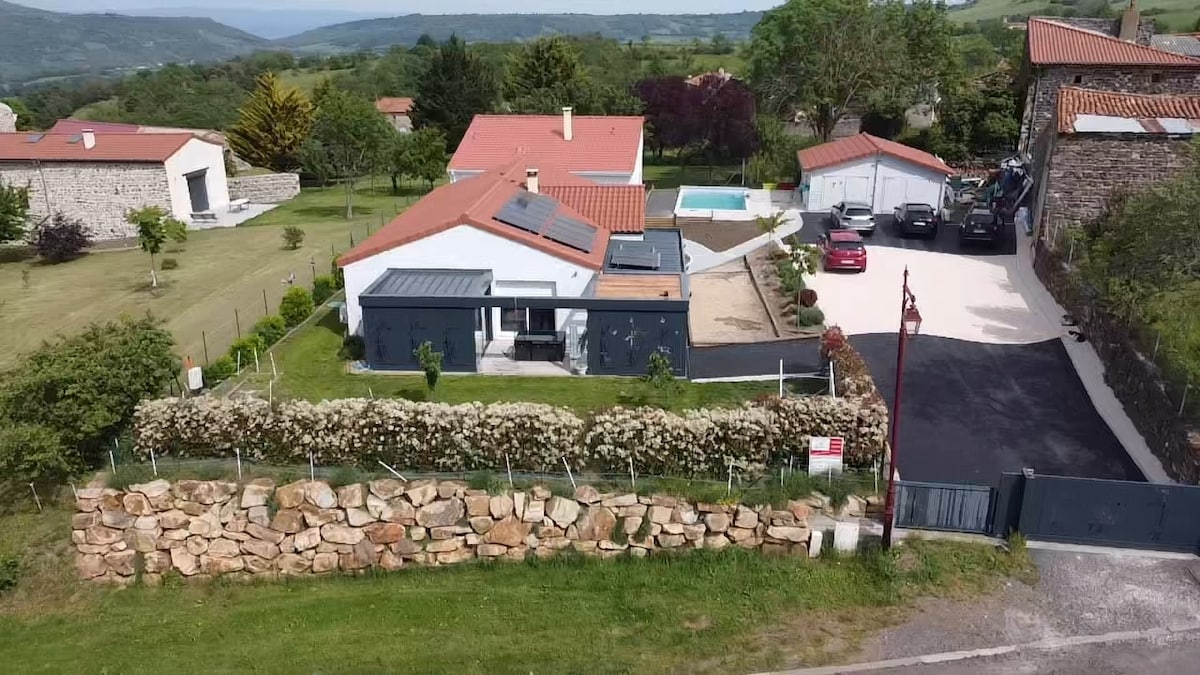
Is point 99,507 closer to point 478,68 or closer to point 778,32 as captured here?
point 778,32

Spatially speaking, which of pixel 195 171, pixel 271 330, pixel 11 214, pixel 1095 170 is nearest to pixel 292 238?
pixel 195 171

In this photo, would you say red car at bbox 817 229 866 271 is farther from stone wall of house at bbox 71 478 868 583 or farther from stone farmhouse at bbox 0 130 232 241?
stone farmhouse at bbox 0 130 232 241

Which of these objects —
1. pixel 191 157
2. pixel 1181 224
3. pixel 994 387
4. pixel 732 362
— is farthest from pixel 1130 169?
pixel 191 157

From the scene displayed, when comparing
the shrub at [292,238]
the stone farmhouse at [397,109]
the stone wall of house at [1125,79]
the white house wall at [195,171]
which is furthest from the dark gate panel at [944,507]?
the stone farmhouse at [397,109]

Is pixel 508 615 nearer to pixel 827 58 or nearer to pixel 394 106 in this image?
pixel 827 58

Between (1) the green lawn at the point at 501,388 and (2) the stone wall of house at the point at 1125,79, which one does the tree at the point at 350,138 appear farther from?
(2) the stone wall of house at the point at 1125,79

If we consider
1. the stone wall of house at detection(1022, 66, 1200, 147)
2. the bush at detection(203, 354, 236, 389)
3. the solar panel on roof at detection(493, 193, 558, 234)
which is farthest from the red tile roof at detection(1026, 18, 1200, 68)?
the bush at detection(203, 354, 236, 389)
